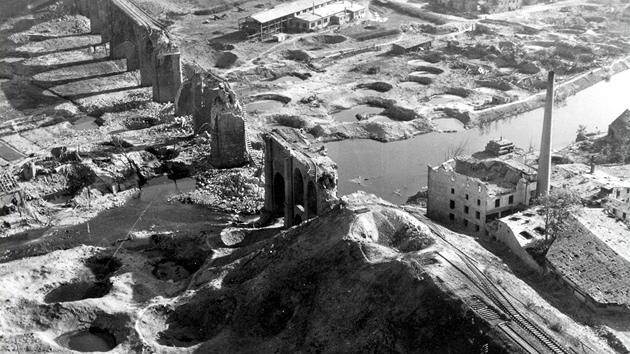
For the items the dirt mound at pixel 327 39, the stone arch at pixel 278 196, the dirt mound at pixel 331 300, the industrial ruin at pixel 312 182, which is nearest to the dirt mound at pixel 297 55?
the industrial ruin at pixel 312 182

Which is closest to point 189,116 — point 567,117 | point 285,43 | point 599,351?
point 285,43

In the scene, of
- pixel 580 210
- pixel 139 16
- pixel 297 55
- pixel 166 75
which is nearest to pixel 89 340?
pixel 580 210

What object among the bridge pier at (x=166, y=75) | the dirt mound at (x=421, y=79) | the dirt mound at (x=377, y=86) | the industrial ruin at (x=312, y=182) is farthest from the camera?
the dirt mound at (x=421, y=79)

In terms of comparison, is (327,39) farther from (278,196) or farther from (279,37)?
(278,196)

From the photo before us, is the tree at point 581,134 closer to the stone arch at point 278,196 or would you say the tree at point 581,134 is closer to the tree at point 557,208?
the tree at point 557,208

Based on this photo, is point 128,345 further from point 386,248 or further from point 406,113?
point 406,113

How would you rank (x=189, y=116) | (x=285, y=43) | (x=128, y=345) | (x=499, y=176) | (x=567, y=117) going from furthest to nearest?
(x=285, y=43) < (x=567, y=117) < (x=189, y=116) < (x=499, y=176) < (x=128, y=345)
